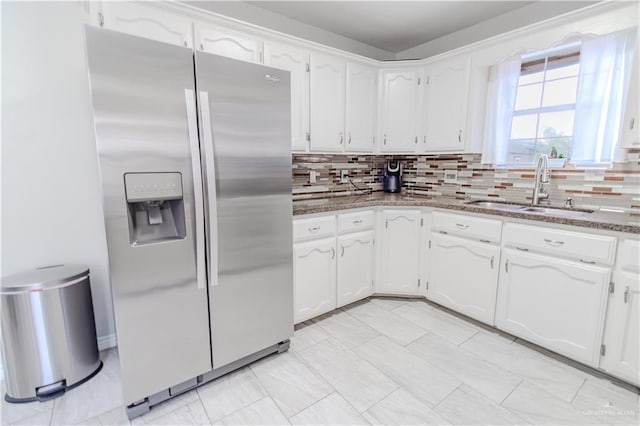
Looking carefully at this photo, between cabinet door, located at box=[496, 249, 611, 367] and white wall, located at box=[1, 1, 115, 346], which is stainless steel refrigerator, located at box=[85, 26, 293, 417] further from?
cabinet door, located at box=[496, 249, 611, 367]

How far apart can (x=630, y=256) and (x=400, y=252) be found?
140 cm

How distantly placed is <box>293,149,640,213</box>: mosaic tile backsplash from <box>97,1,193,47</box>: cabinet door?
1.26m

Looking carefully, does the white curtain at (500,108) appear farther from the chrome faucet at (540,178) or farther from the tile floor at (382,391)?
the tile floor at (382,391)

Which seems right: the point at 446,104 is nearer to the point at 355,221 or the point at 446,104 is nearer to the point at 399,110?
the point at 399,110

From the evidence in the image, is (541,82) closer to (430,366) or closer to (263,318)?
(430,366)

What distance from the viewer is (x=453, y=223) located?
236 centimetres

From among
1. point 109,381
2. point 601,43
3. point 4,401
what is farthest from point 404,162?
point 4,401

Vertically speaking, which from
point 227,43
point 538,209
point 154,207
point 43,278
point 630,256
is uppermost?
point 227,43

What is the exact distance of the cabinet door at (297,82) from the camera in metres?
2.24

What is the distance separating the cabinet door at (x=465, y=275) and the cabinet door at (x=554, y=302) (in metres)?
0.07

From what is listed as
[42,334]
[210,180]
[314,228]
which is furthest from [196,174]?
[42,334]

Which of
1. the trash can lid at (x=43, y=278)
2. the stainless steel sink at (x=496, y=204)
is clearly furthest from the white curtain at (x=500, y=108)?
the trash can lid at (x=43, y=278)

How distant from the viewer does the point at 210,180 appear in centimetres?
149

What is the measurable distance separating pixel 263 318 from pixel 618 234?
2017 mm
